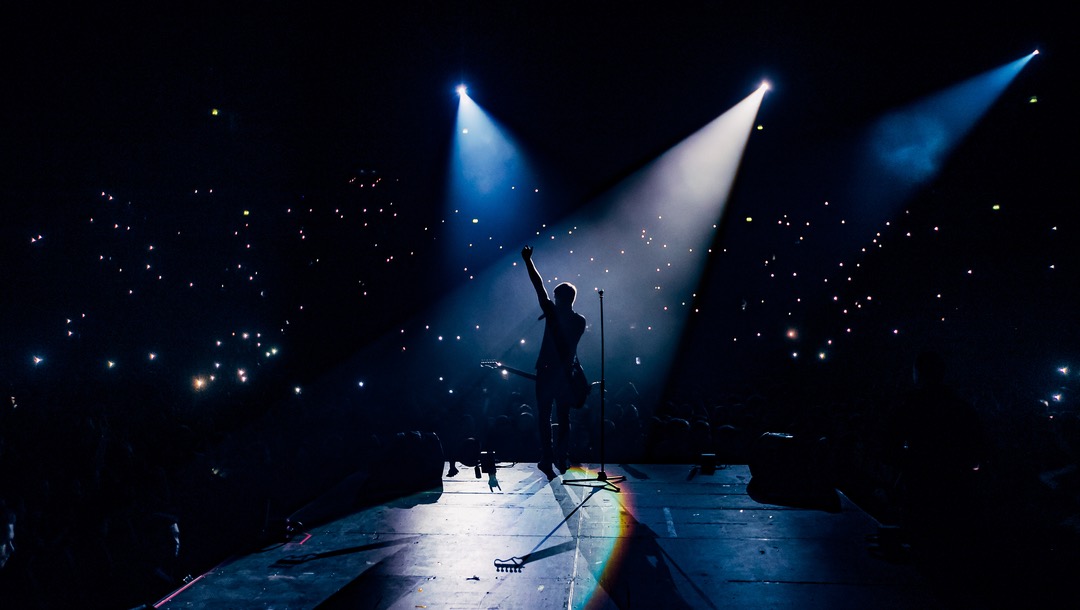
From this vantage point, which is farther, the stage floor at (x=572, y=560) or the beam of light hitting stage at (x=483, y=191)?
the beam of light hitting stage at (x=483, y=191)

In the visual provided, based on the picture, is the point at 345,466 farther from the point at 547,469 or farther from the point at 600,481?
the point at 600,481

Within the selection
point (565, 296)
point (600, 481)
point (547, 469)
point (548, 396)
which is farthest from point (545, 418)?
point (565, 296)

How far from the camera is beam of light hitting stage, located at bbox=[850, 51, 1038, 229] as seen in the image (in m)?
14.0

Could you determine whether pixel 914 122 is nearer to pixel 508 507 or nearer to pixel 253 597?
pixel 508 507

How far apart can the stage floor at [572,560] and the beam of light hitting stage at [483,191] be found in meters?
10.9

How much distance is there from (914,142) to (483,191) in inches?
512

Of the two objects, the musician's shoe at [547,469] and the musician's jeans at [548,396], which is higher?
the musician's jeans at [548,396]

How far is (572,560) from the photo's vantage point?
137 inches

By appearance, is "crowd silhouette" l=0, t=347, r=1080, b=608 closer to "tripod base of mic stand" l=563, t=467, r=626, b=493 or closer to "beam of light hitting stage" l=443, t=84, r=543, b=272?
"tripod base of mic stand" l=563, t=467, r=626, b=493

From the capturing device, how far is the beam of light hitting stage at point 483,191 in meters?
15.1

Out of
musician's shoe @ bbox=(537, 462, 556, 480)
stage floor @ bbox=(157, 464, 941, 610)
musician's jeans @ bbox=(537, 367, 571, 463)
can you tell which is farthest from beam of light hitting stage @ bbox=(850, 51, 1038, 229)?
musician's shoe @ bbox=(537, 462, 556, 480)

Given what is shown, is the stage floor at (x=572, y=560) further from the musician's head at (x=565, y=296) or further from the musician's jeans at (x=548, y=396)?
the musician's head at (x=565, y=296)

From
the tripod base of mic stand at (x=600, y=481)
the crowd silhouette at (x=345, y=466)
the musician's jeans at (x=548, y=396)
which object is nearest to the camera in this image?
the crowd silhouette at (x=345, y=466)

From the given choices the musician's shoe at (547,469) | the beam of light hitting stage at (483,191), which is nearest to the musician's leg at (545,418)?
the musician's shoe at (547,469)
